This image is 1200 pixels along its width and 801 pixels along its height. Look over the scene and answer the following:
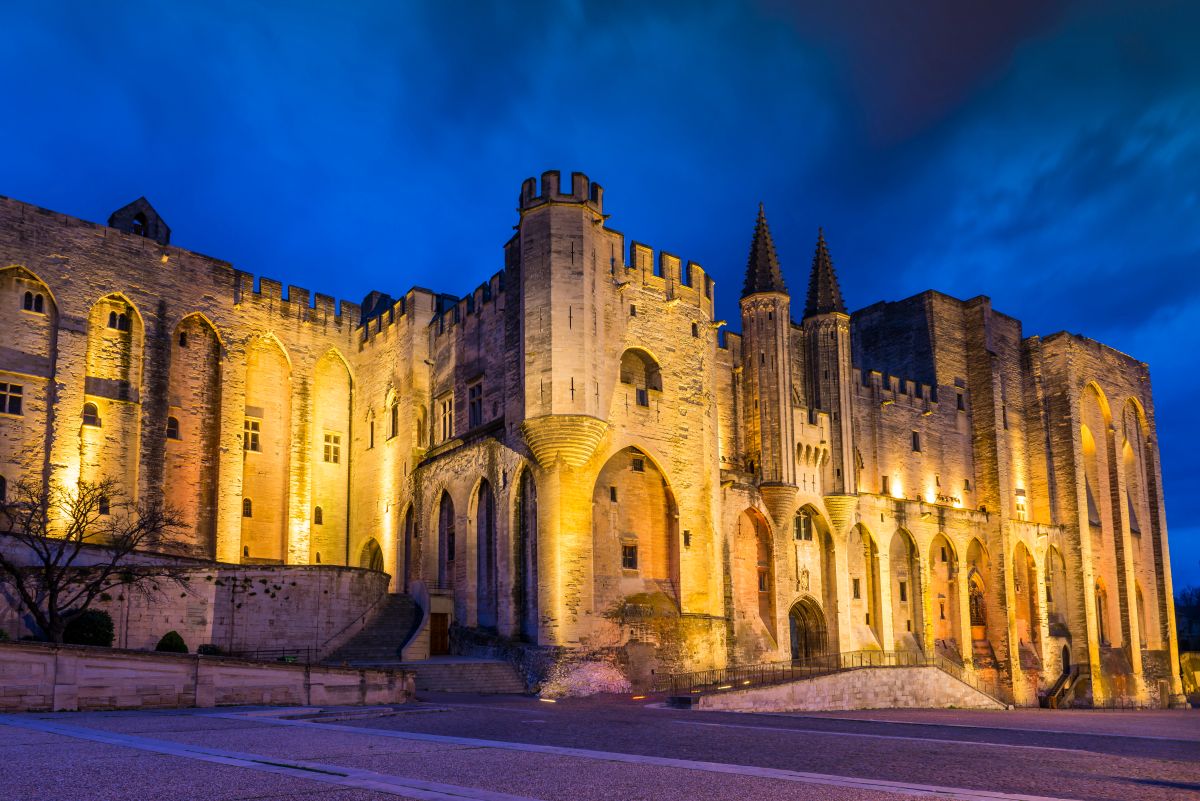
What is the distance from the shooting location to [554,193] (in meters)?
31.6

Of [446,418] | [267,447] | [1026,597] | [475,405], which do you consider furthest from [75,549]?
[1026,597]

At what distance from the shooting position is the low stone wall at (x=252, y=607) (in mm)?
27078

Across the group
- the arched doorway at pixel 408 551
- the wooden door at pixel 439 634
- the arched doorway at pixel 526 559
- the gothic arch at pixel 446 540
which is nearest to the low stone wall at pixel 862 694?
the arched doorway at pixel 526 559

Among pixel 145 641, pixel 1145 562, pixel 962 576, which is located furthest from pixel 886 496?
pixel 145 641

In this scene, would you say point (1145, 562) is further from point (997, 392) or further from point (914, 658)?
point (914, 658)

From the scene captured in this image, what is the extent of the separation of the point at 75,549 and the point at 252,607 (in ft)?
20.6

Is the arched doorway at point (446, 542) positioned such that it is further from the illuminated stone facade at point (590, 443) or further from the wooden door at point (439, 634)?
the wooden door at point (439, 634)

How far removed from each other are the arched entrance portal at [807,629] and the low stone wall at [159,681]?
22383 mm

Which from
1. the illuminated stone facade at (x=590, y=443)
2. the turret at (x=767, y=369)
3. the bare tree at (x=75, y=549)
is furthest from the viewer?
the turret at (x=767, y=369)

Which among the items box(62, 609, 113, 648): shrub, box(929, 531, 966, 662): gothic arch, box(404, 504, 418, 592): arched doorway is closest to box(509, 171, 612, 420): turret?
box(404, 504, 418, 592): arched doorway

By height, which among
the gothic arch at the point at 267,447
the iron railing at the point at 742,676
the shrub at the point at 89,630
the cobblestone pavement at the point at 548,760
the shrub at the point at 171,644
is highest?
the gothic arch at the point at 267,447

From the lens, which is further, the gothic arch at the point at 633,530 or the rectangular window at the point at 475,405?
the rectangular window at the point at 475,405

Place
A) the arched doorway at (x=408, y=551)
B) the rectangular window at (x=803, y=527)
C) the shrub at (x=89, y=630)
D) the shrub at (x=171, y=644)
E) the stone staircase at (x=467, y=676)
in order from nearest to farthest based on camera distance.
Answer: the shrub at (x=89, y=630)
the shrub at (x=171, y=644)
the stone staircase at (x=467, y=676)
the arched doorway at (x=408, y=551)
the rectangular window at (x=803, y=527)

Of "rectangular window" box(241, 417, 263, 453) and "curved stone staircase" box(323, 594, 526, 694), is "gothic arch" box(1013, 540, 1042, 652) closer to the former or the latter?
"curved stone staircase" box(323, 594, 526, 694)
